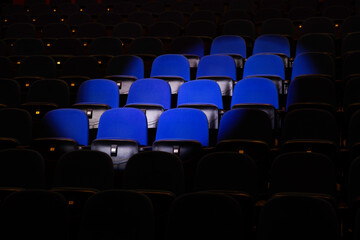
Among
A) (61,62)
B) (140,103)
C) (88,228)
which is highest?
(61,62)

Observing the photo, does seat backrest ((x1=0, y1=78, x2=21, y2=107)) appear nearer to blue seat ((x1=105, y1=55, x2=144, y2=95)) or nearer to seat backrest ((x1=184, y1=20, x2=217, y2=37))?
blue seat ((x1=105, y1=55, x2=144, y2=95))

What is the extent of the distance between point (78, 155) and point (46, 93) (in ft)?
3.12

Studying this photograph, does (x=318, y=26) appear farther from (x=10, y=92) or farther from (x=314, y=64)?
(x=10, y=92)

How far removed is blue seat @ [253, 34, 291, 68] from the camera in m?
3.25

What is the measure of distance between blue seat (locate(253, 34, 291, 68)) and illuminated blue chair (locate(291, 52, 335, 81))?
0.31 m

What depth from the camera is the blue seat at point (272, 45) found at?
128 inches

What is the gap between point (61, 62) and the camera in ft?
11.3

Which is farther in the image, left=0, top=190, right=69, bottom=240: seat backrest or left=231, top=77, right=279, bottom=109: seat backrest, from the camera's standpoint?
left=231, top=77, right=279, bottom=109: seat backrest

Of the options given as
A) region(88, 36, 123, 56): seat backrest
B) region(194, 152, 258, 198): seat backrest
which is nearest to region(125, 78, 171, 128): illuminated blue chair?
region(88, 36, 123, 56): seat backrest

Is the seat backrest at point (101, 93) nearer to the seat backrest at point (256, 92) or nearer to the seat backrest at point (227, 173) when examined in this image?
the seat backrest at point (256, 92)

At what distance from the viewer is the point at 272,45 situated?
10.7 ft

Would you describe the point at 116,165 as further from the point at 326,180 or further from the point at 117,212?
the point at 326,180

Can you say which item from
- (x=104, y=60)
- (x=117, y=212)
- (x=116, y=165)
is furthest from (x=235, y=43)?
(x=117, y=212)

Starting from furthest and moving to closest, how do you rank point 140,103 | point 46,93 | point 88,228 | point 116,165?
1. point 46,93
2. point 140,103
3. point 116,165
4. point 88,228
